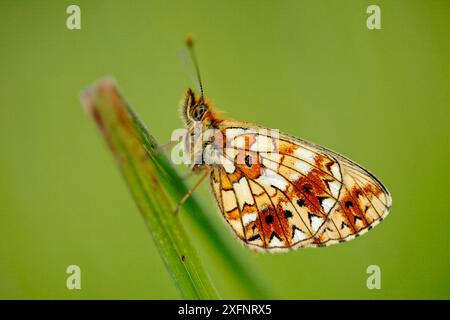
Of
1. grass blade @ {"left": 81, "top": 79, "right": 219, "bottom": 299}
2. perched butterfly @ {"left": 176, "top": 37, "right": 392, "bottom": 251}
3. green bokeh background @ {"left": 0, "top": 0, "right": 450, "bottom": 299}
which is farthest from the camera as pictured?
green bokeh background @ {"left": 0, "top": 0, "right": 450, "bottom": 299}

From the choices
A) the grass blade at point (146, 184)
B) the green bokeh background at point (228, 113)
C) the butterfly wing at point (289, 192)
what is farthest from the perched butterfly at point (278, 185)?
the grass blade at point (146, 184)

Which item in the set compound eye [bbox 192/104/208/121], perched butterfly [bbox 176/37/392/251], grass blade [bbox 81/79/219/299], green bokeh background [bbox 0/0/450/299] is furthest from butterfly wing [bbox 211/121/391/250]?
grass blade [bbox 81/79/219/299]

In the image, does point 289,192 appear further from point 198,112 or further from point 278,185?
point 198,112

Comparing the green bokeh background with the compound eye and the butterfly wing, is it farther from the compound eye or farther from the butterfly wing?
the compound eye

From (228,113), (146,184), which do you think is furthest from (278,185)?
(146,184)

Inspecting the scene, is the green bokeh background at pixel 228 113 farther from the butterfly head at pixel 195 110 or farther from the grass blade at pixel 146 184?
the grass blade at pixel 146 184

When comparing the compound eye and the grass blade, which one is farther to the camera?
the compound eye
